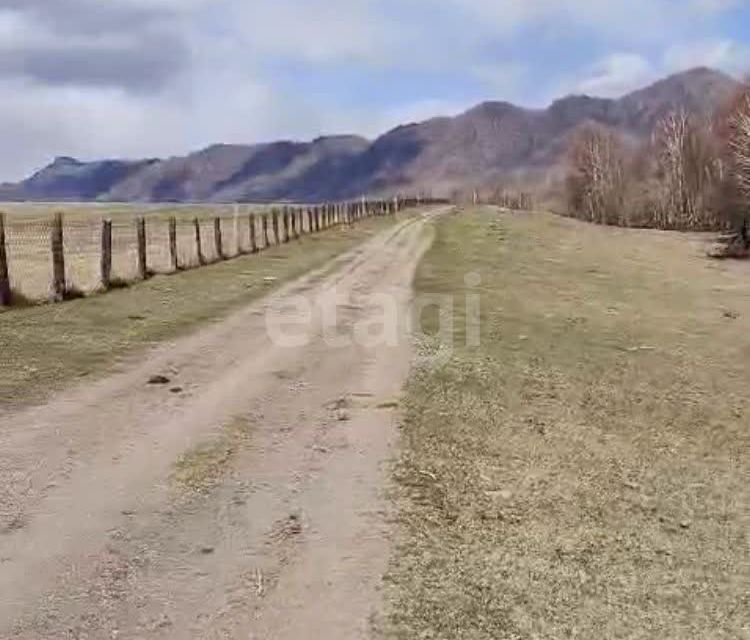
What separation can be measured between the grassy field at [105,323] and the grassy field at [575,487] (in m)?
3.99

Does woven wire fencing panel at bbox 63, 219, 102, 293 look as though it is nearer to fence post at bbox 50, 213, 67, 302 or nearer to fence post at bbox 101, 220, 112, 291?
fence post at bbox 101, 220, 112, 291

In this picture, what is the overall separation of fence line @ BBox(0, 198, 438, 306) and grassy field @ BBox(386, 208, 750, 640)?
710 cm

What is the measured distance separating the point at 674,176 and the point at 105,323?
88.9 m

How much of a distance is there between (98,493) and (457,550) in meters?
2.67

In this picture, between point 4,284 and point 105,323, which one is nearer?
point 105,323

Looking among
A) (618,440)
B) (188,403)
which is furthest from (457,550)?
(188,403)

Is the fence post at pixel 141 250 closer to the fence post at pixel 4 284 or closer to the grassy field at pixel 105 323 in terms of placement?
the grassy field at pixel 105 323

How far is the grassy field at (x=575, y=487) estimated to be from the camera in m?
5.40

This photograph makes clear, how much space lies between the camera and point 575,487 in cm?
770

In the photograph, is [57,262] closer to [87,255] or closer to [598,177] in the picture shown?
[87,255]

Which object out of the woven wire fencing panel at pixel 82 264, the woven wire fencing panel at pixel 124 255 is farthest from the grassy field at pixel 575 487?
the woven wire fencing panel at pixel 124 255

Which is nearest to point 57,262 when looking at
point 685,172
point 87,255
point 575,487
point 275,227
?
point 87,255

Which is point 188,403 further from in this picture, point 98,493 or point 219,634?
point 219,634

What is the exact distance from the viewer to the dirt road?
16.9 ft
